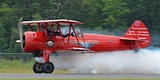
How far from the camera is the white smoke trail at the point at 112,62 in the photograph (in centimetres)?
2648

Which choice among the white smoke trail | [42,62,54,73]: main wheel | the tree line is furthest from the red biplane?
the tree line

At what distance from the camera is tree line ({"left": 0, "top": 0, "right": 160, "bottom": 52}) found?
4297 cm

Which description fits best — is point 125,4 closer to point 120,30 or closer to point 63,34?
point 120,30

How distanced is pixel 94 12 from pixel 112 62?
60.1 ft

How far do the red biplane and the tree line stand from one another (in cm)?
1382

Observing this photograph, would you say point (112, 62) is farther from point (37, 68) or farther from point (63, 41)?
point (37, 68)

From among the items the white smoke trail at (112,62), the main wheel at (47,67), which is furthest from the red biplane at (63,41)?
the white smoke trail at (112,62)

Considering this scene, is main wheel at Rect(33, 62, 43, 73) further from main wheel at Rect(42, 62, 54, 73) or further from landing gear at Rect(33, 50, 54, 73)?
main wheel at Rect(42, 62, 54, 73)

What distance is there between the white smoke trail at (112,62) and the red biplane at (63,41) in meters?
0.51

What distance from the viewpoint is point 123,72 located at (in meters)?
26.5

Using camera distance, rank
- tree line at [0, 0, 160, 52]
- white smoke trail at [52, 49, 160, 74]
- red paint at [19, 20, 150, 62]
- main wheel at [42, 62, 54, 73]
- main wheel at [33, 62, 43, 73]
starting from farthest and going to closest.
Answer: tree line at [0, 0, 160, 52] < white smoke trail at [52, 49, 160, 74] < red paint at [19, 20, 150, 62] < main wheel at [33, 62, 43, 73] < main wheel at [42, 62, 54, 73]

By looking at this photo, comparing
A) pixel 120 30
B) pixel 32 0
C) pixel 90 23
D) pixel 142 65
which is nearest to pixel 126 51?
pixel 142 65

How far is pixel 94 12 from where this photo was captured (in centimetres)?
4494

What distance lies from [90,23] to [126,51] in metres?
16.5
